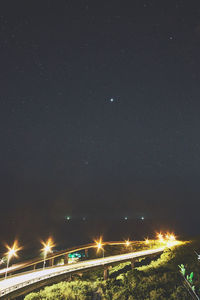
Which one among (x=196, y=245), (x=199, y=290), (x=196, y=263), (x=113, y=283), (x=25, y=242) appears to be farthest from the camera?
(x=25, y=242)

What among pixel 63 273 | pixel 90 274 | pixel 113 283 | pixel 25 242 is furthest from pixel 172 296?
pixel 25 242

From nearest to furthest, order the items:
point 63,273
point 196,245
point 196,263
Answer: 1. point 63,273
2. point 196,263
3. point 196,245

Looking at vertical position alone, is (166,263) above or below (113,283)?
above

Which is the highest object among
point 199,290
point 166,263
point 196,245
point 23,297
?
point 196,245

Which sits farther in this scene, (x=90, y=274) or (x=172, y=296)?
(x=90, y=274)

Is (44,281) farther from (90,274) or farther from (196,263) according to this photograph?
(196,263)

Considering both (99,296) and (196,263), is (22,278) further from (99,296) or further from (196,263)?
(196,263)
